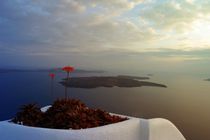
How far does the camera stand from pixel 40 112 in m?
3.28

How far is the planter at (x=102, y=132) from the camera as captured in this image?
263 cm

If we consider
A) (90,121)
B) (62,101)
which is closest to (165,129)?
(90,121)

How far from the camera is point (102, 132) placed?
2742 mm

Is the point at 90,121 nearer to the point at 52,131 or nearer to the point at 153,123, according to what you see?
the point at 52,131

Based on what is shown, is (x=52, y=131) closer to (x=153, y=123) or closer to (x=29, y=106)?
(x=29, y=106)

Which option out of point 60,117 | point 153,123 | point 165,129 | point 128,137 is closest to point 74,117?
point 60,117

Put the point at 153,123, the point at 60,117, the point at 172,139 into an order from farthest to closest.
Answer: the point at 172,139 < the point at 153,123 < the point at 60,117

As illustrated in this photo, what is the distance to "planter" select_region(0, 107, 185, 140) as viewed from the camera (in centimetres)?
263

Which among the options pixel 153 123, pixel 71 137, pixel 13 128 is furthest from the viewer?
pixel 153 123

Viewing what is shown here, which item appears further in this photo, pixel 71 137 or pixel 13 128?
pixel 13 128

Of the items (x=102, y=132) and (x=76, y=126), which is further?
(x=76, y=126)

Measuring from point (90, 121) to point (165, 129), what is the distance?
0.92 meters

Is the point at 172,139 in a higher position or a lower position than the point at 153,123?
lower

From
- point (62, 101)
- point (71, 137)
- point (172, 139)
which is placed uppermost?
point (62, 101)
